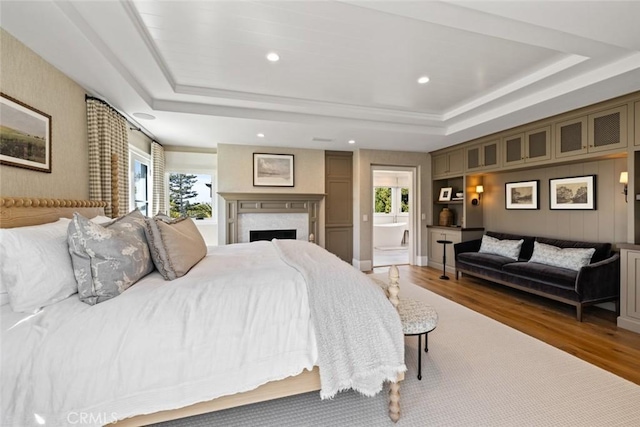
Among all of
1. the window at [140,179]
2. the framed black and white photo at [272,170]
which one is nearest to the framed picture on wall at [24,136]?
the window at [140,179]

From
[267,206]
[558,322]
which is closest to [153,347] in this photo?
[558,322]

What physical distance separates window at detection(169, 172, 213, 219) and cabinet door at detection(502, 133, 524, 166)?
5571 mm

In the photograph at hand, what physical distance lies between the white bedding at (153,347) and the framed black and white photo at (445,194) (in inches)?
195

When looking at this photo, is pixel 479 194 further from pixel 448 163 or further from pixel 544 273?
pixel 544 273

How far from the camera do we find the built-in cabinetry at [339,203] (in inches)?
225

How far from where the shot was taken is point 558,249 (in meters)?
3.58

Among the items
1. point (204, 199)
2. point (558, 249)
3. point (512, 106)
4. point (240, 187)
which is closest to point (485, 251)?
point (558, 249)

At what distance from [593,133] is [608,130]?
0.47ft

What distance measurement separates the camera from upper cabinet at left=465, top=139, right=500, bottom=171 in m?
4.52

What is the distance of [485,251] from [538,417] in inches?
131

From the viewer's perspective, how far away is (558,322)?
296 centimetres

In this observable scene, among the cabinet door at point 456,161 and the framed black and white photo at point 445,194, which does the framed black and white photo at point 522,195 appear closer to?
the cabinet door at point 456,161

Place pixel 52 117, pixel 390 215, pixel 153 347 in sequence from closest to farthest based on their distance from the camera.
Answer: pixel 153 347 → pixel 52 117 → pixel 390 215

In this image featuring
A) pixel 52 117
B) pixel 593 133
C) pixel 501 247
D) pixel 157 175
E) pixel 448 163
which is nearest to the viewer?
pixel 52 117
